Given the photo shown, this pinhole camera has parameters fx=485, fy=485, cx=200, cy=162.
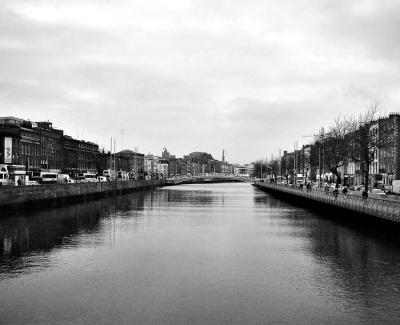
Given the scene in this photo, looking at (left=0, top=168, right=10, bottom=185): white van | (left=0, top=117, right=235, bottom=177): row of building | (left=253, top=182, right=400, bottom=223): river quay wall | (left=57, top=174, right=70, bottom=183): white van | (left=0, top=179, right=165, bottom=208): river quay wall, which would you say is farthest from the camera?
(left=0, top=117, right=235, bottom=177): row of building

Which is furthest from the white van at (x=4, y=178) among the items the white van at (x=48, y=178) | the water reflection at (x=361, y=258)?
the water reflection at (x=361, y=258)

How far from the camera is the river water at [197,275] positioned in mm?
16969

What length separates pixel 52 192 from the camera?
2486 inches

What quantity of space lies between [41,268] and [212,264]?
8652mm

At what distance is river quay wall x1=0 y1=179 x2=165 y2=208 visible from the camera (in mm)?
49906

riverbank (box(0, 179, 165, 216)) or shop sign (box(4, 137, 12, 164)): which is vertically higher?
shop sign (box(4, 137, 12, 164))

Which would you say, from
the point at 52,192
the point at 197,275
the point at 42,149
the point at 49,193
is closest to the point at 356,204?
the point at 197,275

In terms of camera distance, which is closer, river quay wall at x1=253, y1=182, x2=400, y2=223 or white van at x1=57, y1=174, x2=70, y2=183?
river quay wall at x1=253, y1=182, x2=400, y2=223

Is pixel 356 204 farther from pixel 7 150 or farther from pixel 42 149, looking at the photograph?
pixel 42 149

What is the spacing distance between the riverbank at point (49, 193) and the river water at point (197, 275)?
9103 mm

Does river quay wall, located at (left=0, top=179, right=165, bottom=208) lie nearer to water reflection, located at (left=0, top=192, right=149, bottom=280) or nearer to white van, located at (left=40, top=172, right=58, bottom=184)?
water reflection, located at (left=0, top=192, right=149, bottom=280)

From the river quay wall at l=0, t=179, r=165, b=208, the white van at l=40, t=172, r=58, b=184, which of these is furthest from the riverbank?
the white van at l=40, t=172, r=58, b=184

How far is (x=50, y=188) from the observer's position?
206ft

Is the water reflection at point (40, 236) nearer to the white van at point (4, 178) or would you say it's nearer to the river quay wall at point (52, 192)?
the river quay wall at point (52, 192)
